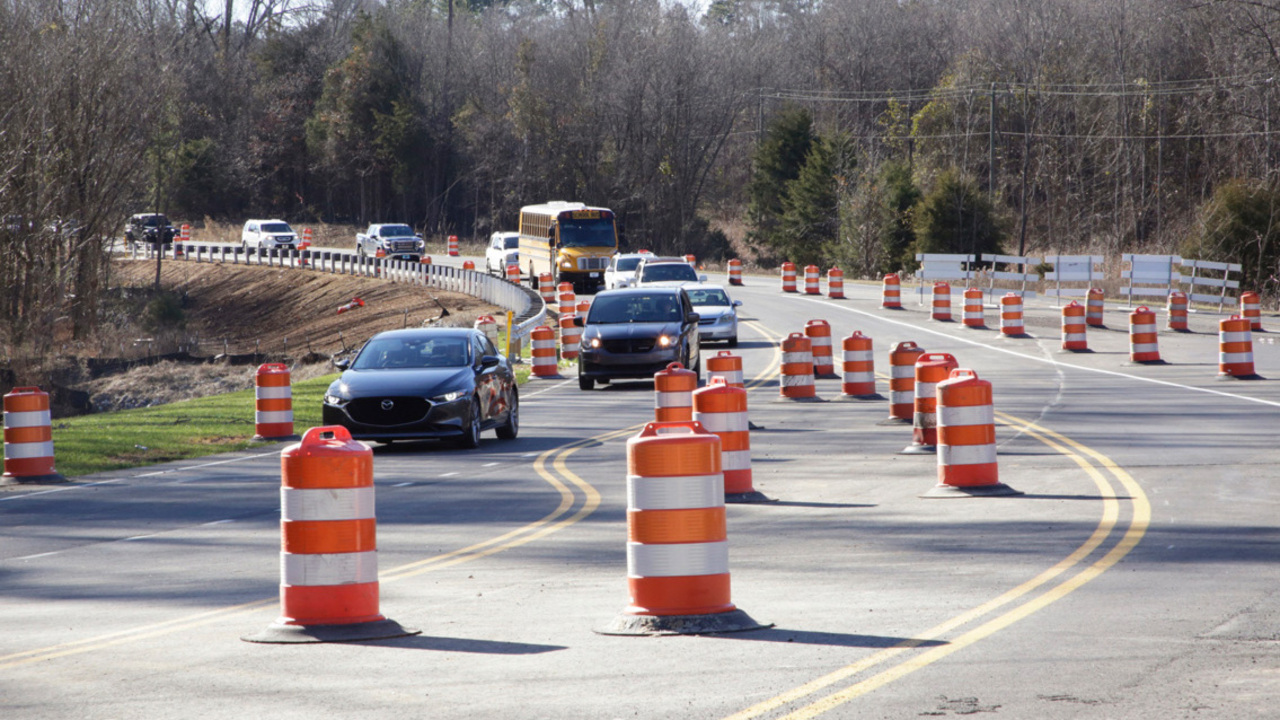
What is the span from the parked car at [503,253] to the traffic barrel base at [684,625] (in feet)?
185

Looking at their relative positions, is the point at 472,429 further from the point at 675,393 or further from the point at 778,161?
the point at 778,161

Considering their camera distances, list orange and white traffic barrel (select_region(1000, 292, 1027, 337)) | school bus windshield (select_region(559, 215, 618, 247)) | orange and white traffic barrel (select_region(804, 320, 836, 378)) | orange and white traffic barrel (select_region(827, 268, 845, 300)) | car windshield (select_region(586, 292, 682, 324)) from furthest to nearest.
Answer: school bus windshield (select_region(559, 215, 618, 247))
orange and white traffic barrel (select_region(827, 268, 845, 300))
orange and white traffic barrel (select_region(1000, 292, 1027, 337))
orange and white traffic barrel (select_region(804, 320, 836, 378))
car windshield (select_region(586, 292, 682, 324))

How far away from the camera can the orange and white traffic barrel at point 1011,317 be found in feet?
119

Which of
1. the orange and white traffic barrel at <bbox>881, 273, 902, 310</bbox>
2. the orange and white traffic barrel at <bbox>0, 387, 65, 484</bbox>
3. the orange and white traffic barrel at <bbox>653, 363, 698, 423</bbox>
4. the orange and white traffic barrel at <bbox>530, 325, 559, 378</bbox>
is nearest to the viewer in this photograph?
the orange and white traffic barrel at <bbox>653, 363, 698, 423</bbox>

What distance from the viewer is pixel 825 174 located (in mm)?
80688

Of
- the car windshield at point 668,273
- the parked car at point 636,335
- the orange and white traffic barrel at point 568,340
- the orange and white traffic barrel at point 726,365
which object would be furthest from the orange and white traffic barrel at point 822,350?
the car windshield at point 668,273

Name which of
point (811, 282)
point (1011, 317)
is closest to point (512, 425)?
point (1011, 317)

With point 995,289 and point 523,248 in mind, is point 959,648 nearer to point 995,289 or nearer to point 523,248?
point 995,289

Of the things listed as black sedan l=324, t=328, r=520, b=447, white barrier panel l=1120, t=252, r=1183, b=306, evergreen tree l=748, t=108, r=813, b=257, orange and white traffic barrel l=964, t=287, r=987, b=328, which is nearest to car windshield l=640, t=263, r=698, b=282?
orange and white traffic barrel l=964, t=287, r=987, b=328

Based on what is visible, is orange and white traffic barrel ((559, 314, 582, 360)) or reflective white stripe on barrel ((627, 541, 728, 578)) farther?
orange and white traffic barrel ((559, 314, 582, 360))

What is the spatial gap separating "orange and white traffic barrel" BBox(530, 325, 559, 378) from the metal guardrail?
2637mm

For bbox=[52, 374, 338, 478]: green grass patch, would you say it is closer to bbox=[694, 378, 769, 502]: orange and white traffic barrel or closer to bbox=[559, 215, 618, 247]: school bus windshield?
bbox=[694, 378, 769, 502]: orange and white traffic barrel

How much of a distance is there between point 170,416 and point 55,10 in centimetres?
2629

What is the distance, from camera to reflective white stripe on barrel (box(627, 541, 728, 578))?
746 centimetres
